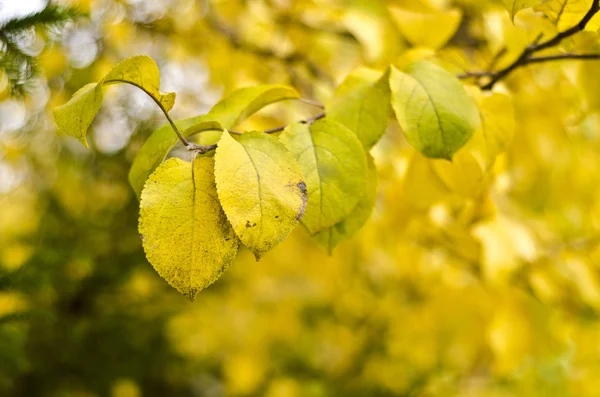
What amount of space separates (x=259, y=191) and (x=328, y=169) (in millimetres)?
96

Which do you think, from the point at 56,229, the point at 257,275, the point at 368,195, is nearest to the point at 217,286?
the point at 257,275

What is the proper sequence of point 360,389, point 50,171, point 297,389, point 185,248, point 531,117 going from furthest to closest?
point 360,389 < point 297,389 < point 50,171 < point 531,117 < point 185,248

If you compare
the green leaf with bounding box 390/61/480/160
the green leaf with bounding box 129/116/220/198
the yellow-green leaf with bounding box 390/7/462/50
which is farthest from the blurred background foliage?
the green leaf with bounding box 129/116/220/198

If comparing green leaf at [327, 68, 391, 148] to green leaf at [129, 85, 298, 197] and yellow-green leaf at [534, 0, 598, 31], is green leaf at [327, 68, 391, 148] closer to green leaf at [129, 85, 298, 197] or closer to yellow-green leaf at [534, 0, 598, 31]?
green leaf at [129, 85, 298, 197]

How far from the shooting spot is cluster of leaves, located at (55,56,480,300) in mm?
367

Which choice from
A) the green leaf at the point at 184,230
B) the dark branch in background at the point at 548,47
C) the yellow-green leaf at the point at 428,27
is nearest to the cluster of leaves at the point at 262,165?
the green leaf at the point at 184,230

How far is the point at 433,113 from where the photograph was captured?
0.48 meters

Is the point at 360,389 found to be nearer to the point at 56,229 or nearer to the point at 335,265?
the point at 335,265

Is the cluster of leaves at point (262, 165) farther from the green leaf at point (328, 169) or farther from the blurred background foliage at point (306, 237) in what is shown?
the blurred background foliage at point (306, 237)

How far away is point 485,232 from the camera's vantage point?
0.87 m

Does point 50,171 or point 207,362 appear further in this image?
point 207,362

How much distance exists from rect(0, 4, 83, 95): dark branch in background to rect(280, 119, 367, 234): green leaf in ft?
1.30

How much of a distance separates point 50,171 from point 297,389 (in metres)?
1.21

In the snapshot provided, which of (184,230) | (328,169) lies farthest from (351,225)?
(184,230)
